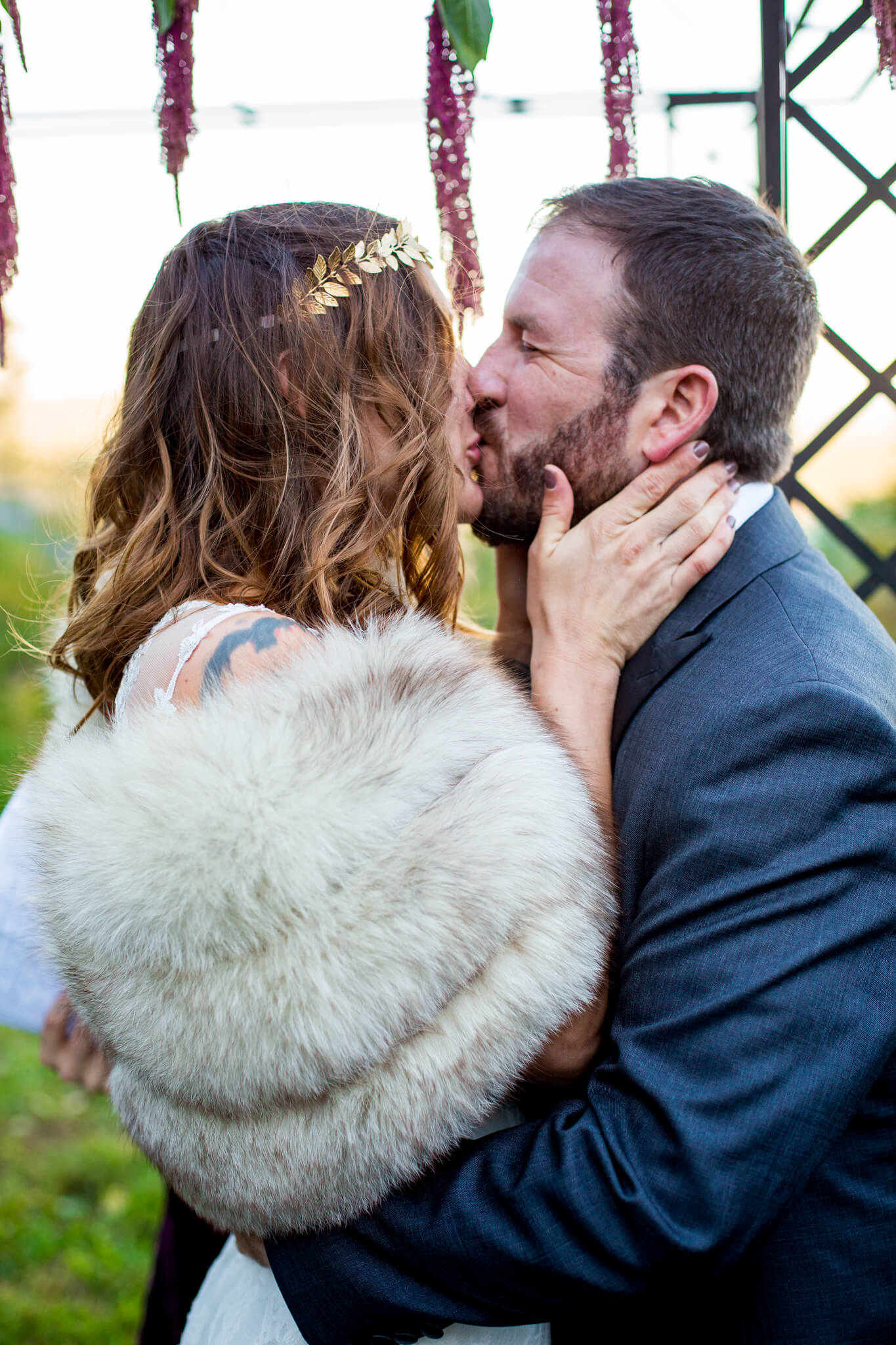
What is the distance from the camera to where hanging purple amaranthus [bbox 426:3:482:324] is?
72.1 inches

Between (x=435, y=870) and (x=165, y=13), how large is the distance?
5.31ft

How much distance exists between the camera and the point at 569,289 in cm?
214

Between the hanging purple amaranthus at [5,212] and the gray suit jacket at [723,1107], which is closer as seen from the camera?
the gray suit jacket at [723,1107]

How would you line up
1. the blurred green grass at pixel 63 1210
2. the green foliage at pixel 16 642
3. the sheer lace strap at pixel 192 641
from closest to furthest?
1. the sheer lace strap at pixel 192 641
2. the blurred green grass at pixel 63 1210
3. the green foliage at pixel 16 642

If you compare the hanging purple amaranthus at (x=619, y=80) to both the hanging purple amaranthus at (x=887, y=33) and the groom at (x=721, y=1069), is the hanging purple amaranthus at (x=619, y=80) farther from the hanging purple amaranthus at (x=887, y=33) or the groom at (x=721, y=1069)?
the groom at (x=721, y=1069)

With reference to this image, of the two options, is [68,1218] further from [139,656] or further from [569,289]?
[569,289]

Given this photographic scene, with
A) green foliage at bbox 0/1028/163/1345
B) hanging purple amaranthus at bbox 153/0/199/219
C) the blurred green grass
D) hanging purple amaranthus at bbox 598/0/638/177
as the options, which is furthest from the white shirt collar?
green foliage at bbox 0/1028/163/1345

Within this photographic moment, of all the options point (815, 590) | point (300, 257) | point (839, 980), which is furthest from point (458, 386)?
point (839, 980)

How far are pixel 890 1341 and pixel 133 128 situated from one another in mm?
2891

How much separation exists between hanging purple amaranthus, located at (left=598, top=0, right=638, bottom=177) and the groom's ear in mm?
429

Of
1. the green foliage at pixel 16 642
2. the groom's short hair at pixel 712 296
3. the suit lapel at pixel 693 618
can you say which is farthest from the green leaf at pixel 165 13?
the green foliage at pixel 16 642

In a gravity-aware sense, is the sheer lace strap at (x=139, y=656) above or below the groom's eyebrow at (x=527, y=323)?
below

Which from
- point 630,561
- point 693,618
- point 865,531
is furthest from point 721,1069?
point 865,531

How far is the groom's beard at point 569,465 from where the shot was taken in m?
2.11
